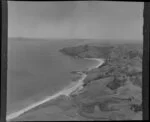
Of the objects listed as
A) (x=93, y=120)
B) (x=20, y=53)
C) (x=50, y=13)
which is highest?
(x=50, y=13)

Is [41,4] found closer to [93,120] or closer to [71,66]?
[71,66]

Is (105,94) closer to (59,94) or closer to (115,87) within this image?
(115,87)

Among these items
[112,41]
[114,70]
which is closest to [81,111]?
[114,70]

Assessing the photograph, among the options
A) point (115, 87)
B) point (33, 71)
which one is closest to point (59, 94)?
point (33, 71)
